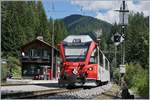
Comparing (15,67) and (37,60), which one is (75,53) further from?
(37,60)

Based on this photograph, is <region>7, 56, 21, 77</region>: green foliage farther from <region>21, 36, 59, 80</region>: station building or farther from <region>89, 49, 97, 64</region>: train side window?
<region>89, 49, 97, 64</region>: train side window

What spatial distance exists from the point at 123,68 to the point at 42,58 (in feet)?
159

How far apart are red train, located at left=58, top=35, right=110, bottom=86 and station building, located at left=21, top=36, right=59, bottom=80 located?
2814cm

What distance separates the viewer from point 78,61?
87.1ft

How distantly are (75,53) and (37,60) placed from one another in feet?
138

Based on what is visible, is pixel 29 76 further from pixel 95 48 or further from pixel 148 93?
pixel 148 93

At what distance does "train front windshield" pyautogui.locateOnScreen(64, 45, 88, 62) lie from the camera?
87.2ft

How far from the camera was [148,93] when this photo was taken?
553 inches

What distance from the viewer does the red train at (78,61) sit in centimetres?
2623

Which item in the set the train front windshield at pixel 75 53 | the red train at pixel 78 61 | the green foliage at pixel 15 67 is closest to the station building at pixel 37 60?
the green foliage at pixel 15 67

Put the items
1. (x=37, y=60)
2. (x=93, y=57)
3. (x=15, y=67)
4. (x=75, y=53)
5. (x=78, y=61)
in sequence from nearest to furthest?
(x=78, y=61), (x=75, y=53), (x=93, y=57), (x=15, y=67), (x=37, y=60)

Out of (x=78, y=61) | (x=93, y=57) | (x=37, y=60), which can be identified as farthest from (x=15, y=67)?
(x=78, y=61)

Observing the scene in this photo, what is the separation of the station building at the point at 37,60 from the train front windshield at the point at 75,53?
28265 mm

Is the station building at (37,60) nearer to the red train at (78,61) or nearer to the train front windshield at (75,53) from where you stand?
the red train at (78,61)
